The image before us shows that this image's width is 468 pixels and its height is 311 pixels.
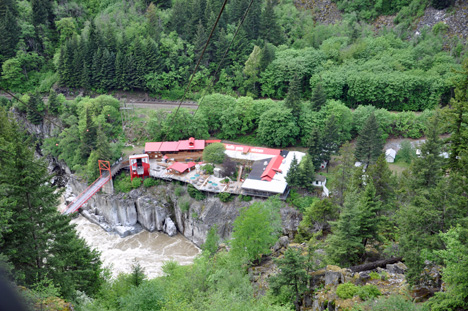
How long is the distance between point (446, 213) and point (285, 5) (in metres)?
51.7

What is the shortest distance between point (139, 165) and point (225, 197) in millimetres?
10143

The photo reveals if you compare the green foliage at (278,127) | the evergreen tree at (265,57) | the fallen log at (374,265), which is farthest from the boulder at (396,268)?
the evergreen tree at (265,57)

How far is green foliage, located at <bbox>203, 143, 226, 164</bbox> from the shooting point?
37625mm

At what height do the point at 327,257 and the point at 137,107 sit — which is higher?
the point at 137,107

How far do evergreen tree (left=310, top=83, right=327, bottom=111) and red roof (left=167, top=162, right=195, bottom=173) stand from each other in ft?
50.6

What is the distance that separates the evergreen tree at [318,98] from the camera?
1640 inches

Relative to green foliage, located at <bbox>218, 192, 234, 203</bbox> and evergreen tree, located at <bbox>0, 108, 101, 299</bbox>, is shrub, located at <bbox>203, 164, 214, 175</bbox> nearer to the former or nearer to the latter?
green foliage, located at <bbox>218, 192, 234, 203</bbox>

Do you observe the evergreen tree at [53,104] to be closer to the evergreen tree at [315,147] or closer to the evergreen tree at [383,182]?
the evergreen tree at [315,147]

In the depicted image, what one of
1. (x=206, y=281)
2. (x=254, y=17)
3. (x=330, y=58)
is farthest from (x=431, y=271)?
(x=254, y=17)

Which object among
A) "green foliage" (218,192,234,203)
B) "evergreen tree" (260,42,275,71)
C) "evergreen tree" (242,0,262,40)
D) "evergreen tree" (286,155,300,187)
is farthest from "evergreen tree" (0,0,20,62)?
"evergreen tree" (286,155,300,187)

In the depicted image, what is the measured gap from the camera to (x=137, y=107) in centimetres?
4847

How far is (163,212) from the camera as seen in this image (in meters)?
36.4

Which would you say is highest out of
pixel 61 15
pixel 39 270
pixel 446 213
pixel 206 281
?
pixel 61 15

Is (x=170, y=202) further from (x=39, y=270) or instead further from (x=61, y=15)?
(x=61, y=15)
